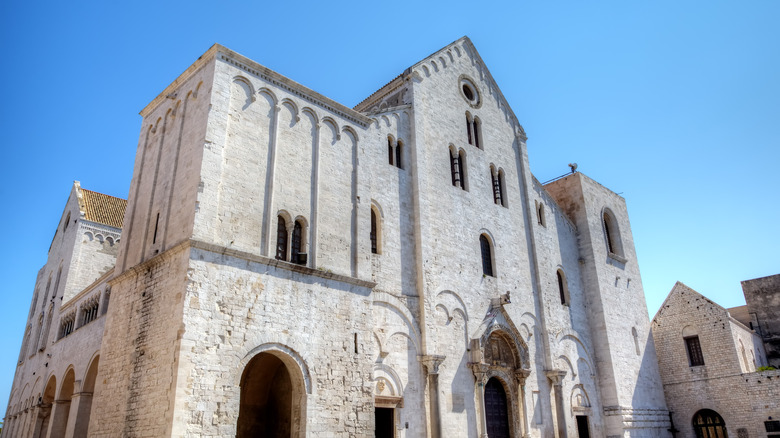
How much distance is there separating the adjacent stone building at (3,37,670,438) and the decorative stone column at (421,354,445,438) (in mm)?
43

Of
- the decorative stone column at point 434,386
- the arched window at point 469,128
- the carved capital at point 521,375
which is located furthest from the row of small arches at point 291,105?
the carved capital at point 521,375

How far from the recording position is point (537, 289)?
860 inches

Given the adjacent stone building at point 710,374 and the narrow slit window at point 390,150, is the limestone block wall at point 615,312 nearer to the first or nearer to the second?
the adjacent stone building at point 710,374

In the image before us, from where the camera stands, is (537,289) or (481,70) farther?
(481,70)

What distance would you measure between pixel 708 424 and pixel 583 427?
7.81m

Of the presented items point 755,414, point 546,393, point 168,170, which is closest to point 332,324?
point 168,170

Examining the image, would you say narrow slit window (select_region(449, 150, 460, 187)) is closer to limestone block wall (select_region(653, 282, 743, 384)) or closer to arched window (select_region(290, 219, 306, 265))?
arched window (select_region(290, 219, 306, 265))

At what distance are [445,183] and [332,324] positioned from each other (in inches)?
307

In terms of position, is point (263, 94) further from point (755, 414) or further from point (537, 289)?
point (755, 414)

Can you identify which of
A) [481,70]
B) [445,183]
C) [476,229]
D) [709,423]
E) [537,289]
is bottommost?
[709,423]

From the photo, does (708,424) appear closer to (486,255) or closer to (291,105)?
(486,255)

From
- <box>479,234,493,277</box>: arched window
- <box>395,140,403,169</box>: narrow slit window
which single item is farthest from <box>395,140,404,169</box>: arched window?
<box>479,234,493,277</box>: arched window

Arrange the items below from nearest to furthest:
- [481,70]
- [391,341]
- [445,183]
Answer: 1. [391,341]
2. [445,183]
3. [481,70]

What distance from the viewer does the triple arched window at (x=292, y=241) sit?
45.1 ft
